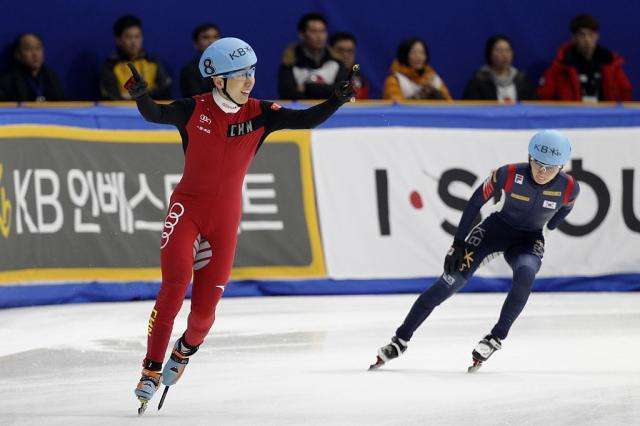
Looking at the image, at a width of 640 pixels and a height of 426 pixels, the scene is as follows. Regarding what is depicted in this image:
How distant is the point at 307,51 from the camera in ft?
36.0

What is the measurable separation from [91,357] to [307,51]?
4.32 meters

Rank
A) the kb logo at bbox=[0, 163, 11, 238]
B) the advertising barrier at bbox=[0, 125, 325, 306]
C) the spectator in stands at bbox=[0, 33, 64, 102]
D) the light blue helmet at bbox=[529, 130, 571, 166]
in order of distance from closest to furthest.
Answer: the light blue helmet at bbox=[529, 130, 571, 166]
the kb logo at bbox=[0, 163, 11, 238]
the advertising barrier at bbox=[0, 125, 325, 306]
the spectator in stands at bbox=[0, 33, 64, 102]

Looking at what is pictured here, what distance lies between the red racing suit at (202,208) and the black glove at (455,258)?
139 cm

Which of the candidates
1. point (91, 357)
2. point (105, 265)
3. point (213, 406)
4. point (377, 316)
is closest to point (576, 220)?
point (377, 316)

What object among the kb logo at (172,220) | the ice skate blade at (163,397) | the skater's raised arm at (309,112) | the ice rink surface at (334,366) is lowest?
the ice rink surface at (334,366)

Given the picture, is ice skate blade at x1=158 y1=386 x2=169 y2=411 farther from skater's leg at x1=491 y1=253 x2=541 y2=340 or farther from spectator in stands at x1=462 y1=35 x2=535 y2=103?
spectator in stands at x1=462 y1=35 x2=535 y2=103

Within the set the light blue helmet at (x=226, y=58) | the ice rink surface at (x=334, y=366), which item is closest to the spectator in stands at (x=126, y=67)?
the ice rink surface at (x=334, y=366)

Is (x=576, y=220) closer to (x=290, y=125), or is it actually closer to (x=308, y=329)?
(x=308, y=329)

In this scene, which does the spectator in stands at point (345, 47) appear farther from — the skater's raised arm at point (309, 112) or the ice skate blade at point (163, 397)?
the ice skate blade at point (163, 397)

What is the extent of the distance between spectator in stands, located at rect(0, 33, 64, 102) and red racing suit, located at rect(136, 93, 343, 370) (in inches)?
199

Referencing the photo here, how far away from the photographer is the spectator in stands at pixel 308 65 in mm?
10789

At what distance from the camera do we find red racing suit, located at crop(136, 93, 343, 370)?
18.6 ft

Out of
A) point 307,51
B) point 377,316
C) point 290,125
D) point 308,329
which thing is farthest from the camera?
point 307,51

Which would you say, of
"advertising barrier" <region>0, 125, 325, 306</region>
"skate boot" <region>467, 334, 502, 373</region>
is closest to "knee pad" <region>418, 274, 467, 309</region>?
"skate boot" <region>467, 334, 502, 373</region>
